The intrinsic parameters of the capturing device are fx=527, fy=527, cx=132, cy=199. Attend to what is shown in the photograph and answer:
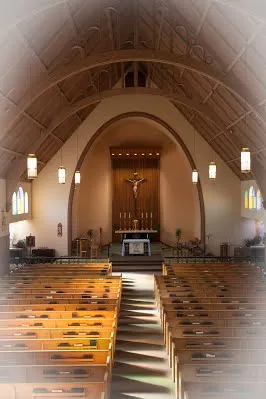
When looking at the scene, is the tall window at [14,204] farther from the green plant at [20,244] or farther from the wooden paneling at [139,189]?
A: the wooden paneling at [139,189]

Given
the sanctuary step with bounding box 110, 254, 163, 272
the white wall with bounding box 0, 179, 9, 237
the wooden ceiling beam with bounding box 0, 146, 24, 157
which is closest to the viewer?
the wooden ceiling beam with bounding box 0, 146, 24, 157

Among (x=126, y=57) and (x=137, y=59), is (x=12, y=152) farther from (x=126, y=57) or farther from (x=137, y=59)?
(x=137, y=59)

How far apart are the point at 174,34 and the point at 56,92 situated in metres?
4.84

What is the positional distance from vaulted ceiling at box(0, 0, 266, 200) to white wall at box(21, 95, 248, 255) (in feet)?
10.7

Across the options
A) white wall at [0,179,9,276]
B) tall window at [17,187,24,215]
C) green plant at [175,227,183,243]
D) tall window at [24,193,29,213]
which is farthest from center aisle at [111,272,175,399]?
green plant at [175,227,183,243]

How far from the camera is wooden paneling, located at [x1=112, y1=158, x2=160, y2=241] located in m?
32.3

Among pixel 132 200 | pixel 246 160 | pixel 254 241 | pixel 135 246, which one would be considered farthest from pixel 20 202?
pixel 246 160

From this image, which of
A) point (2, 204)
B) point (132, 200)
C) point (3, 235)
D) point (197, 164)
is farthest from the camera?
point (132, 200)

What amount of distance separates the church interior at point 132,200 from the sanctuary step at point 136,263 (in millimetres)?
95

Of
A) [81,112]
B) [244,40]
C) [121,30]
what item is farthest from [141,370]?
[81,112]

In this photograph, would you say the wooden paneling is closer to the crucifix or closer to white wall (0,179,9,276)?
the crucifix

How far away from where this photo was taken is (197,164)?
27016 mm

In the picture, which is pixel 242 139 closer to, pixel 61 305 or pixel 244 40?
pixel 244 40

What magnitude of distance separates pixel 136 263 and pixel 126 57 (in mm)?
11546
